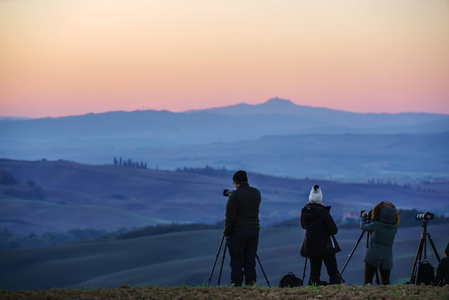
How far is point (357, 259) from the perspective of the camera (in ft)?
158

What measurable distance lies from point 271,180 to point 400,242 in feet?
476

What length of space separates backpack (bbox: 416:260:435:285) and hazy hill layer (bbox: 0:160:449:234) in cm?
14200

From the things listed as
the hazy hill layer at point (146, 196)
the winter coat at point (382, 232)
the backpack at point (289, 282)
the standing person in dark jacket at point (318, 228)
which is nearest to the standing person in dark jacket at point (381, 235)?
the winter coat at point (382, 232)

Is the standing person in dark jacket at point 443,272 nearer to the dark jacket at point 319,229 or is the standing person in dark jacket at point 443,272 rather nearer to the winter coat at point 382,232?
the winter coat at point 382,232

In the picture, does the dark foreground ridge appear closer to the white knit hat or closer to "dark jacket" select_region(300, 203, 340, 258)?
"dark jacket" select_region(300, 203, 340, 258)

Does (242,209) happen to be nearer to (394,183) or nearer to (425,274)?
(425,274)

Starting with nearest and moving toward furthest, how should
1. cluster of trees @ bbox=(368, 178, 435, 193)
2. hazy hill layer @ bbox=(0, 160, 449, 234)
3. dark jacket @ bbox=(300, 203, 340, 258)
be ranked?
dark jacket @ bbox=(300, 203, 340, 258)
hazy hill layer @ bbox=(0, 160, 449, 234)
cluster of trees @ bbox=(368, 178, 435, 193)

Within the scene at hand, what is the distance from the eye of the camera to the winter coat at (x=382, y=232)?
1263cm

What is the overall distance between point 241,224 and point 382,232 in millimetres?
2248

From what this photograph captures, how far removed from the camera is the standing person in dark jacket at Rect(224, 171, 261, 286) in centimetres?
1267

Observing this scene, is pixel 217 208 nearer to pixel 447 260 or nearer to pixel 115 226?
pixel 115 226

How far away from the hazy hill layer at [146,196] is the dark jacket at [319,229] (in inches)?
5576

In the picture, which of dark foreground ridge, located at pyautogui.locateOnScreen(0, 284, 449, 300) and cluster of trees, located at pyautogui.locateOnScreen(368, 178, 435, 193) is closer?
dark foreground ridge, located at pyautogui.locateOnScreen(0, 284, 449, 300)

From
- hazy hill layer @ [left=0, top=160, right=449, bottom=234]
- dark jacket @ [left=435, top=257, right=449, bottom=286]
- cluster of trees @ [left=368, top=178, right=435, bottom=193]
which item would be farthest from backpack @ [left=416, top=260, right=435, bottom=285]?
cluster of trees @ [left=368, top=178, right=435, bottom=193]
